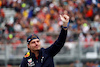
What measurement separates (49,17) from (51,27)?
3.53ft

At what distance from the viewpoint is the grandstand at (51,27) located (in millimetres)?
9828

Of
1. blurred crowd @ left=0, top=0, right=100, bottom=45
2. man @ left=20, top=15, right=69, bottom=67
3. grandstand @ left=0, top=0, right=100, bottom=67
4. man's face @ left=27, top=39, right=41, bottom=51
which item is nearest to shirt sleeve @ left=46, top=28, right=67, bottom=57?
man @ left=20, top=15, right=69, bottom=67

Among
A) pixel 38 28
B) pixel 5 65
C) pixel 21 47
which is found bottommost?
pixel 5 65

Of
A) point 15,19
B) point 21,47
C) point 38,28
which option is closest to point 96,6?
point 38,28

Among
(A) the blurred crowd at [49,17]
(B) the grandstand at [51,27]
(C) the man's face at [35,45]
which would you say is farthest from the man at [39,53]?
(A) the blurred crowd at [49,17]

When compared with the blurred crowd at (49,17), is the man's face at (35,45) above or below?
below

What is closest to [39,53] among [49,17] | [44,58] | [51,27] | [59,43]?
[44,58]

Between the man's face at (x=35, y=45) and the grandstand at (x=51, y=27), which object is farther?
the grandstand at (x=51, y=27)

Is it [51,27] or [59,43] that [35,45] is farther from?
[51,27]

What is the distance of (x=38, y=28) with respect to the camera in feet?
39.1

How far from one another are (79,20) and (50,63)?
8.51m

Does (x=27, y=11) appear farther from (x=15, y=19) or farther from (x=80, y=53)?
(x=80, y=53)

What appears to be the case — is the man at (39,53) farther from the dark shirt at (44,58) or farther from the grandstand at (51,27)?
the grandstand at (51,27)

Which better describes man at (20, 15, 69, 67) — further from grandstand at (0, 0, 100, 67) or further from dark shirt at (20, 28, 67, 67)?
grandstand at (0, 0, 100, 67)
